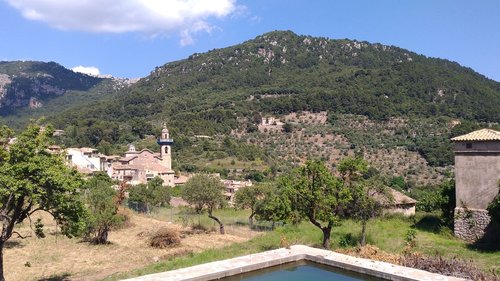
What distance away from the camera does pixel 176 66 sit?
14512 cm

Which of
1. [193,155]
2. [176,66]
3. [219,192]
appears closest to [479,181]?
[219,192]

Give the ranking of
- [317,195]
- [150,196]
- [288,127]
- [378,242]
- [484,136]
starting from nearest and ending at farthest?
[317,195]
[378,242]
[484,136]
[150,196]
[288,127]

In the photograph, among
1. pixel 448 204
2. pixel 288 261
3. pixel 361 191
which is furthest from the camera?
pixel 448 204

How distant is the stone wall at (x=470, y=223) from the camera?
18.0 metres

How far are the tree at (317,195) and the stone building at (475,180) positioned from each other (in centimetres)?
569

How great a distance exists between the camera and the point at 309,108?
98.2 meters

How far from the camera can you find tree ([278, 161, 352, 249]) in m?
16.0

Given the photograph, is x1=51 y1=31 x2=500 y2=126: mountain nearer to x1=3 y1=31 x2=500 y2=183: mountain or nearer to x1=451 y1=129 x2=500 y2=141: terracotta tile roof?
x1=3 y1=31 x2=500 y2=183: mountain

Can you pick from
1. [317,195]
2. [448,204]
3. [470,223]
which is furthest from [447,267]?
[448,204]

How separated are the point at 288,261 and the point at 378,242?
19.8 feet

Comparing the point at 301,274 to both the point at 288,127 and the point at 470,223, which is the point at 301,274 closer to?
the point at 470,223

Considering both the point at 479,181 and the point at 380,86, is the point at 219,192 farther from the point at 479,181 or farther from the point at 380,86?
the point at 380,86

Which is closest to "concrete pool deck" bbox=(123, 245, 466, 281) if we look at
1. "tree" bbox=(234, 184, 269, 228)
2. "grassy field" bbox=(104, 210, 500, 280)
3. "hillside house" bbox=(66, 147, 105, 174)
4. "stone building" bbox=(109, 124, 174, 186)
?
"grassy field" bbox=(104, 210, 500, 280)

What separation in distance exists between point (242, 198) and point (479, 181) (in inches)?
659
